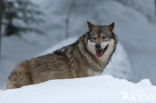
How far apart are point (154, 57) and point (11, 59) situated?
6.77 m

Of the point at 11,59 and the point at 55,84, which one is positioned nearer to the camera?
the point at 55,84

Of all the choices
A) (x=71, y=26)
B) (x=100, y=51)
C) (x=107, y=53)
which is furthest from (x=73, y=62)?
(x=71, y=26)

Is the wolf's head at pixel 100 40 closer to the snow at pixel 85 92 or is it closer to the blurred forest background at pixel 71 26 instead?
the snow at pixel 85 92

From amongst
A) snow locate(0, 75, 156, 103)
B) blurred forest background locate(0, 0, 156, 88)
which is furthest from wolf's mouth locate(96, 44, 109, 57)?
blurred forest background locate(0, 0, 156, 88)

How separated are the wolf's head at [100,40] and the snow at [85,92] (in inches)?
76.7

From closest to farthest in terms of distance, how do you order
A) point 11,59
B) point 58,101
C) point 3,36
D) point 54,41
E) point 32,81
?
point 58,101 < point 32,81 < point 11,59 < point 3,36 < point 54,41

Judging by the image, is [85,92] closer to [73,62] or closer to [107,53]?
[73,62]

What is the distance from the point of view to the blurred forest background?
72.6 feet

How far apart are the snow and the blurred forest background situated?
14.4m

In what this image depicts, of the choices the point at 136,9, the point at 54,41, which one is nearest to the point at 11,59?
the point at 54,41

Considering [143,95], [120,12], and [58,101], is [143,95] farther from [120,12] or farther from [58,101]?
[120,12]

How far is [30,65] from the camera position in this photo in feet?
25.4

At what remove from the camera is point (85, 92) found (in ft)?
18.2

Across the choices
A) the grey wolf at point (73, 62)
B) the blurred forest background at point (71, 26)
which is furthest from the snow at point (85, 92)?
the blurred forest background at point (71, 26)
